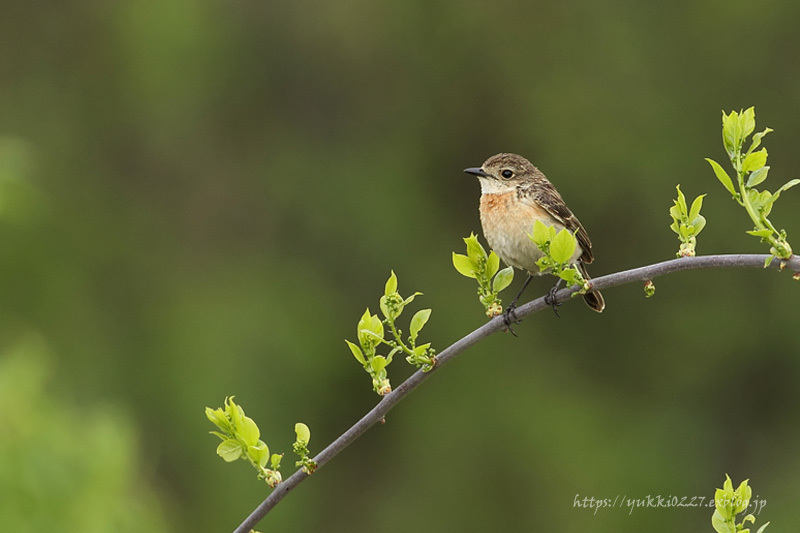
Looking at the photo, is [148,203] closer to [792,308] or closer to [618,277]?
[792,308]

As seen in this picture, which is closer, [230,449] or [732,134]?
[732,134]

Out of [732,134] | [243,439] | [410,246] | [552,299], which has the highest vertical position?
[732,134]

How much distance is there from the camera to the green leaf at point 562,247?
244 cm

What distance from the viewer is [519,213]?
4336mm

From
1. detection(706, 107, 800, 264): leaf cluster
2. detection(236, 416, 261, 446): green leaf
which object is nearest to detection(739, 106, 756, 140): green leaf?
detection(706, 107, 800, 264): leaf cluster

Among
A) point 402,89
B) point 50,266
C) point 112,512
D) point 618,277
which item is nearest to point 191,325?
point 50,266

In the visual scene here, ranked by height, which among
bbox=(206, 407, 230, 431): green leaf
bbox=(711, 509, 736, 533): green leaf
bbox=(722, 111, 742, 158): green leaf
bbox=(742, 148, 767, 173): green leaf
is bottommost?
bbox=(711, 509, 736, 533): green leaf

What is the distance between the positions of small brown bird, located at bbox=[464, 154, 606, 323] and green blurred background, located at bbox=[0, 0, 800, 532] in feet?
12.7

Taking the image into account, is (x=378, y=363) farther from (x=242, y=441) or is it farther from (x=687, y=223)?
(x=687, y=223)

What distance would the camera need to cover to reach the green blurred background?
29.0 ft

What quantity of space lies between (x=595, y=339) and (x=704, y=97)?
234 cm

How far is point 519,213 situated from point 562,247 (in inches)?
74.5

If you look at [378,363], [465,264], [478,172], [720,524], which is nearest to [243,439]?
[378,363]

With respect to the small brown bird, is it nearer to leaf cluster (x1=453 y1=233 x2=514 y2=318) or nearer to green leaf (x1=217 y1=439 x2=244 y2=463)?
leaf cluster (x1=453 y1=233 x2=514 y2=318)
